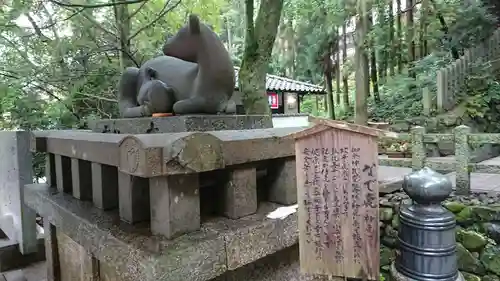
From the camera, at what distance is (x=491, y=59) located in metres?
10.8

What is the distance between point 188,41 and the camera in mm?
2242

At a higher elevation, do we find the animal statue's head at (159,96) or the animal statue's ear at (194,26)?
the animal statue's ear at (194,26)

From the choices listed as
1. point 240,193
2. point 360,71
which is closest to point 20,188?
point 240,193

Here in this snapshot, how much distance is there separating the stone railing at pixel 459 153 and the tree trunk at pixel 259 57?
2.13 metres

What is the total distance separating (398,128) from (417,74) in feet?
12.2

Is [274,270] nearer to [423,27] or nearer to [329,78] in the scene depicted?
[423,27]

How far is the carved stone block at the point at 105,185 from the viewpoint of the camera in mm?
2100

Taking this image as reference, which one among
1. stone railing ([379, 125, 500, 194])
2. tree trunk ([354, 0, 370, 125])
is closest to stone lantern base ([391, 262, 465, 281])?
stone railing ([379, 125, 500, 194])

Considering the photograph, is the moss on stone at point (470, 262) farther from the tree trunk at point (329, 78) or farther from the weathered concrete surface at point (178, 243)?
the tree trunk at point (329, 78)

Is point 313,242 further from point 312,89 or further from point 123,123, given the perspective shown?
point 312,89

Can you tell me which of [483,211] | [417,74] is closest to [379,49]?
[417,74]

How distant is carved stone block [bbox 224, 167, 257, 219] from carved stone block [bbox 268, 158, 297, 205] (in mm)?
303

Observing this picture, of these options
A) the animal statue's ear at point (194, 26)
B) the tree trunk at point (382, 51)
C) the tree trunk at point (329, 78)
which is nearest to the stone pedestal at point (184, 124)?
the animal statue's ear at point (194, 26)

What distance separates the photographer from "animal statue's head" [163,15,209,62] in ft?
7.22
